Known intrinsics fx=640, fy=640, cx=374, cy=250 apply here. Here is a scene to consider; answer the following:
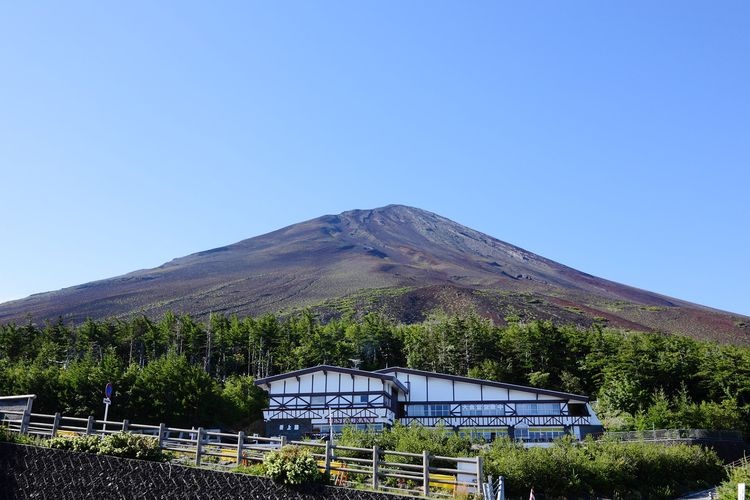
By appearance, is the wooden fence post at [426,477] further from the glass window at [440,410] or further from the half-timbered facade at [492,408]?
the glass window at [440,410]

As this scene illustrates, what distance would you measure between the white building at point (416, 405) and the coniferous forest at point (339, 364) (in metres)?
3.73

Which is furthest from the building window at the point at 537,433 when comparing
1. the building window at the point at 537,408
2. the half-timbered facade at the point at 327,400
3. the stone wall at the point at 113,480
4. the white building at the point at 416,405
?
the stone wall at the point at 113,480

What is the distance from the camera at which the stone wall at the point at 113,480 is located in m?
18.8

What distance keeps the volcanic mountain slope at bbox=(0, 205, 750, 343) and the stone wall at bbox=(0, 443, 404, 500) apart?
84193 mm

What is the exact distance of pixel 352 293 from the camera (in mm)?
126438

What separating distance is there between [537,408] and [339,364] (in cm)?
2121

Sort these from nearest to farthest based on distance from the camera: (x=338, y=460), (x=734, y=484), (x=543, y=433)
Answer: (x=338, y=460) → (x=734, y=484) → (x=543, y=433)

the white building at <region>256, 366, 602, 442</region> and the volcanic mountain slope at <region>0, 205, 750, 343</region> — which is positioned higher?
the volcanic mountain slope at <region>0, 205, 750, 343</region>

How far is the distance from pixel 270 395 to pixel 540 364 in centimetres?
2457

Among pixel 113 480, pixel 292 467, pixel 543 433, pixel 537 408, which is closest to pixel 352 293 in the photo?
pixel 537 408

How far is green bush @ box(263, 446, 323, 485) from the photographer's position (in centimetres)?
1848

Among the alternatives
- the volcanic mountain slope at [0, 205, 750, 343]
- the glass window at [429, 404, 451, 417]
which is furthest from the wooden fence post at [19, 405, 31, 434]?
the volcanic mountain slope at [0, 205, 750, 343]

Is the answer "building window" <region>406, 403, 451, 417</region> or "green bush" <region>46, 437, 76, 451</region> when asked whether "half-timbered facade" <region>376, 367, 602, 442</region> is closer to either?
"building window" <region>406, 403, 451, 417</region>

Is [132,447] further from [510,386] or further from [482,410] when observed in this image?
[510,386]
